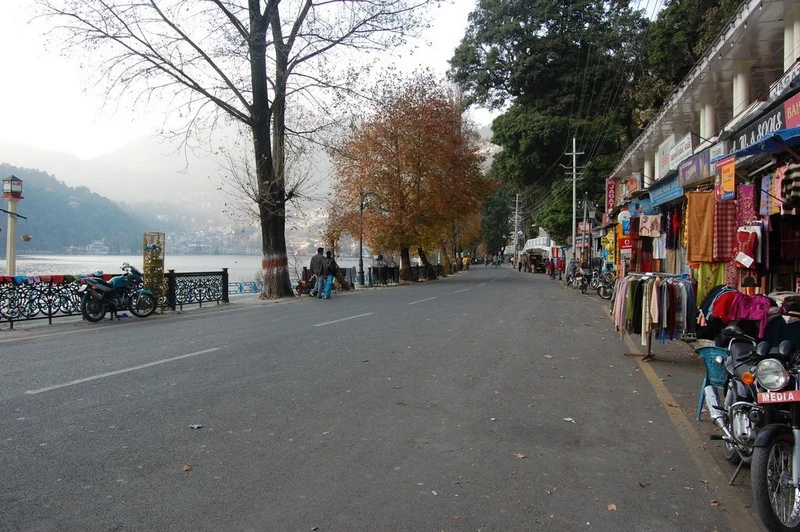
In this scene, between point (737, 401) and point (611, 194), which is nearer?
point (737, 401)

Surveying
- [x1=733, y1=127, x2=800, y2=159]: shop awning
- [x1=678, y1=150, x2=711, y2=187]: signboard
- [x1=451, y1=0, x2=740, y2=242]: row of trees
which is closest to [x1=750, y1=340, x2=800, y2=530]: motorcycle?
[x1=733, y1=127, x2=800, y2=159]: shop awning

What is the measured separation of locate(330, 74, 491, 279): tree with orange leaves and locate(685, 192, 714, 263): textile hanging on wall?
27.0 meters

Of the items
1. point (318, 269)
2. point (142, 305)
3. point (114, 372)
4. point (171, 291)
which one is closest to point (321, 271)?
point (318, 269)

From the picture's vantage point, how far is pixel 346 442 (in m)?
4.65

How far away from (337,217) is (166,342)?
26650 millimetres

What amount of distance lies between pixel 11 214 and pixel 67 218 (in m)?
19.1

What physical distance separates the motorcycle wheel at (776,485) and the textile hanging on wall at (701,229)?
21.7 ft

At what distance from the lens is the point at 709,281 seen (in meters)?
9.63

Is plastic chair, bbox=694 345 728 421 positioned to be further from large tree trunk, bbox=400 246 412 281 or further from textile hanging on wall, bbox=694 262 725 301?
large tree trunk, bbox=400 246 412 281

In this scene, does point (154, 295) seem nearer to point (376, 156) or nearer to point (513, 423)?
point (513, 423)

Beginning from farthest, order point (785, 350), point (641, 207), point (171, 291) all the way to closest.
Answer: point (641, 207) → point (171, 291) → point (785, 350)

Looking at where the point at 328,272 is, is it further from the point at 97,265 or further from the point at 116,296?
the point at 97,265

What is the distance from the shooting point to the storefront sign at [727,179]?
8359mm

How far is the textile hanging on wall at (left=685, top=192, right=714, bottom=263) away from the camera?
30.8 feet
